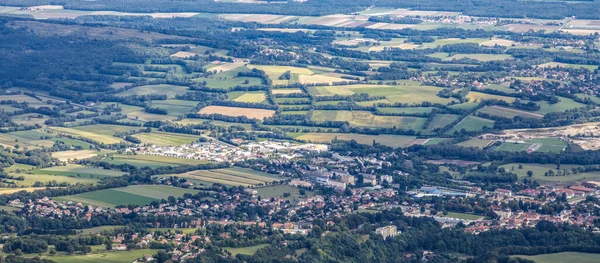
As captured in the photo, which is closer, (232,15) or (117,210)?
(117,210)

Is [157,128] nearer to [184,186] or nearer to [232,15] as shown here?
[184,186]

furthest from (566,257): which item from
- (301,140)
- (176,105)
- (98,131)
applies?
(176,105)

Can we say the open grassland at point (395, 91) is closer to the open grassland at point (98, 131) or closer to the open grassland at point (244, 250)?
the open grassland at point (98, 131)

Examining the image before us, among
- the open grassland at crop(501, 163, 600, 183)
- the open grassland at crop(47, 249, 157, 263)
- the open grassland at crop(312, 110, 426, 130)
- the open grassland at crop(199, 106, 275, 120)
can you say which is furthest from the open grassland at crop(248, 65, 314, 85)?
the open grassland at crop(47, 249, 157, 263)

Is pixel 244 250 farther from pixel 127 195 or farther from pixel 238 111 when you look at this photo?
pixel 238 111

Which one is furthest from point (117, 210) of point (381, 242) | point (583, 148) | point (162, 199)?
point (583, 148)

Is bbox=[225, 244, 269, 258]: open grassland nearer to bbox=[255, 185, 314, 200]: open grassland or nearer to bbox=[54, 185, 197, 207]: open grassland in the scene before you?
bbox=[54, 185, 197, 207]: open grassland
